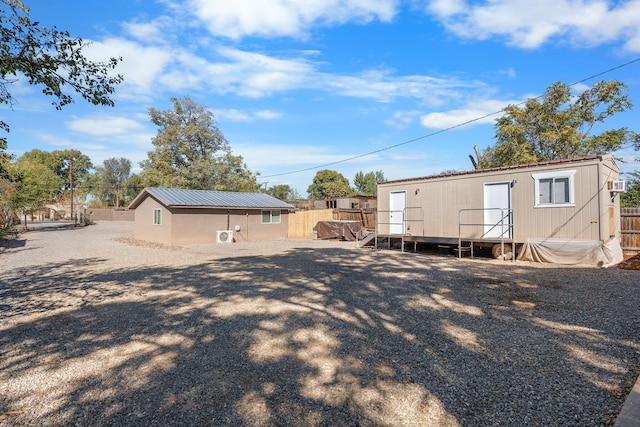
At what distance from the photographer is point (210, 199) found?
66.7ft

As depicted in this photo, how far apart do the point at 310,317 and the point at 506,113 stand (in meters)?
21.0

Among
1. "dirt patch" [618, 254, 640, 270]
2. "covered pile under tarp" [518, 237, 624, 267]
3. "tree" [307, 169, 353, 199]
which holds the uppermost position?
"tree" [307, 169, 353, 199]

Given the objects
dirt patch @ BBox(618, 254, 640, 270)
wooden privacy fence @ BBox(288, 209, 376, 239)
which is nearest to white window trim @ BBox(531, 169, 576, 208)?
dirt patch @ BBox(618, 254, 640, 270)

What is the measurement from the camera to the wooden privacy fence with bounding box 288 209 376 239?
23250mm

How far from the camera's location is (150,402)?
2979 mm

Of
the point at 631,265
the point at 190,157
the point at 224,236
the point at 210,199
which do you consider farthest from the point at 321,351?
the point at 190,157

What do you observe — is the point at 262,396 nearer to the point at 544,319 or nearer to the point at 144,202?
the point at 544,319

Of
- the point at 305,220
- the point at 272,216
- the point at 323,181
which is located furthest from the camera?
the point at 323,181

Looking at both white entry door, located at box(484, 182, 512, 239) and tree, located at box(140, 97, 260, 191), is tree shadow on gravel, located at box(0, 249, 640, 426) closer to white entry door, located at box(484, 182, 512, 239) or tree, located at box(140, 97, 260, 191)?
white entry door, located at box(484, 182, 512, 239)

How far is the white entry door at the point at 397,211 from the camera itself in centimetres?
1524

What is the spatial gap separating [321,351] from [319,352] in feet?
0.12

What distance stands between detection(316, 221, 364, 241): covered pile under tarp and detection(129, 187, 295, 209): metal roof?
2.84 metres

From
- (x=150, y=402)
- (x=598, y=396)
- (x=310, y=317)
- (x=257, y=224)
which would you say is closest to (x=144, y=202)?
(x=257, y=224)

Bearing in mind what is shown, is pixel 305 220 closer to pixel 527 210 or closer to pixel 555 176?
pixel 527 210
